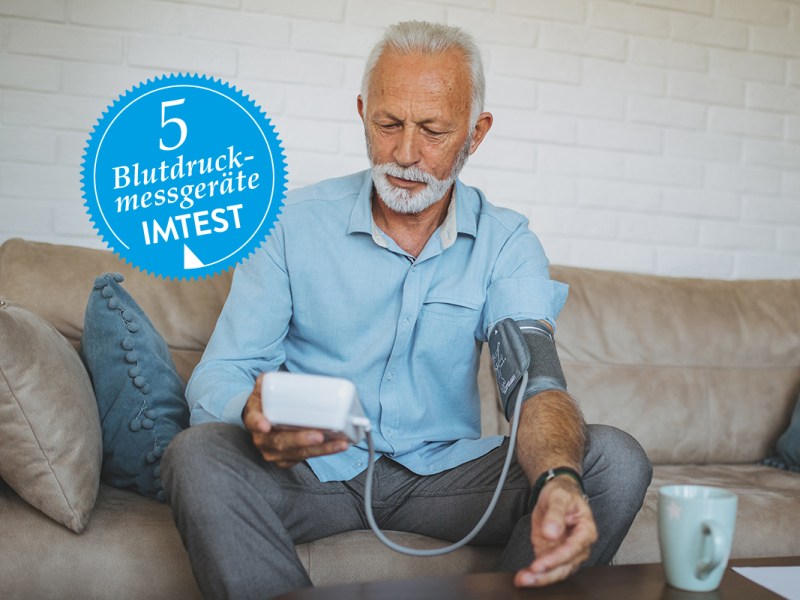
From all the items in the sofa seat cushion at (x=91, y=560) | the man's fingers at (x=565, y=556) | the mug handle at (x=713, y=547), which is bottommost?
the sofa seat cushion at (x=91, y=560)

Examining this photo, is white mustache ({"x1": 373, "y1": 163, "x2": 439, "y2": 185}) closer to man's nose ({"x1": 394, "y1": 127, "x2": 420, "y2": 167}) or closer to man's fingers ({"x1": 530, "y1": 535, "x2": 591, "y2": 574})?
man's nose ({"x1": 394, "y1": 127, "x2": 420, "y2": 167})

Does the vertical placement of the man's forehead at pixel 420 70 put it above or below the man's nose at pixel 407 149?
above

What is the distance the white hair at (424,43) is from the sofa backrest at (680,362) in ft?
2.42

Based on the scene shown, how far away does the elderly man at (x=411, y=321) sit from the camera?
4.47 feet

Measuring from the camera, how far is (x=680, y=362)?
226 centimetres

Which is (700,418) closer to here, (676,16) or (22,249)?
(676,16)

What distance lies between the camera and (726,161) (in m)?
2.64

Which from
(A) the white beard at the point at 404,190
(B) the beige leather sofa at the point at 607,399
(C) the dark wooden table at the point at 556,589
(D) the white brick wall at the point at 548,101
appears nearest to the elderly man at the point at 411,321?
(A) the white beard at the point at 404,190

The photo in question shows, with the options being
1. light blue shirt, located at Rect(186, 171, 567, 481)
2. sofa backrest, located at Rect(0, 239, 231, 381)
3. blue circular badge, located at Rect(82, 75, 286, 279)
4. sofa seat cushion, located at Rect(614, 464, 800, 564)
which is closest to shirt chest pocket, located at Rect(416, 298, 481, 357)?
light blue shirt, located at Rect(186, 171, 567, 481)

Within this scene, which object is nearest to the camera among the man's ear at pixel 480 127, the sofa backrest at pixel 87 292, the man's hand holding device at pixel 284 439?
the man's hand holding device at pixel 284 439

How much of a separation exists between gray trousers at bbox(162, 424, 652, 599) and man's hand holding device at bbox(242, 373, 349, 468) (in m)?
0.05

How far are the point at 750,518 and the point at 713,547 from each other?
83 centimetres

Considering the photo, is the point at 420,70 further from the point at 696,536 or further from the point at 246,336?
the point at 696,536

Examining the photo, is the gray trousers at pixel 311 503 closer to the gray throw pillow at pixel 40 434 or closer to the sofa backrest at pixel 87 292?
the gray throw pillow at pixel 40 434
